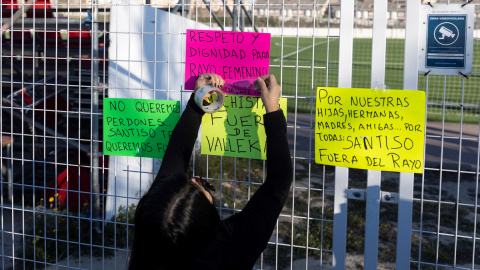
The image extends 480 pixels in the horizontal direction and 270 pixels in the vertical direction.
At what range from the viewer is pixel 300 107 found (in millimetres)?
13547

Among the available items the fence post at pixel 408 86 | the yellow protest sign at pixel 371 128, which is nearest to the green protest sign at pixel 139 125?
A: the yellow protest sign at pixel 371 128

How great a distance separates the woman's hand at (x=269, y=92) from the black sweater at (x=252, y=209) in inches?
2.6

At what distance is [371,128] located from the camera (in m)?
2.51

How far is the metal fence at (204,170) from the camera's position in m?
2.59

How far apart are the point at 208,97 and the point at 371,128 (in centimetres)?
83

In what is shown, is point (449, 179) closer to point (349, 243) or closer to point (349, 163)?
point (349, 243)

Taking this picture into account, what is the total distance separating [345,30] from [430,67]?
0.44m

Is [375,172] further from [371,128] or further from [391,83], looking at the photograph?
[391,83]

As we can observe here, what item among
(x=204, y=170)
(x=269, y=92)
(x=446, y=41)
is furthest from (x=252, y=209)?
(x=204, y=170)

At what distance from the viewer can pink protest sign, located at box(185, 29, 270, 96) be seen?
272 centimetres

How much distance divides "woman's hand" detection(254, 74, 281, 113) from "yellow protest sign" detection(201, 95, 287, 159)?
0.21 meters

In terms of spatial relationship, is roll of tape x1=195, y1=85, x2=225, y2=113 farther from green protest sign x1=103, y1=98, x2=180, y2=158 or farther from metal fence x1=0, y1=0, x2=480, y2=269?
green protest sign x1=103, y1=98, x2=180, y2=158

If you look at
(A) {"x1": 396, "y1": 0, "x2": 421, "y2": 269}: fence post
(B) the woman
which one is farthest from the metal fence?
(B) the woman

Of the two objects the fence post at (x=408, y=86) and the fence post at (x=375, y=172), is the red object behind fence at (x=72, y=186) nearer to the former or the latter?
the fence post at (x=375, y=172)
